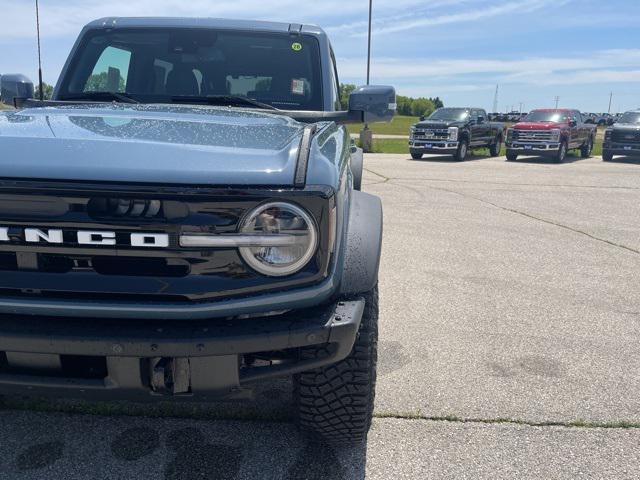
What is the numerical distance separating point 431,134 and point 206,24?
52.3 feet

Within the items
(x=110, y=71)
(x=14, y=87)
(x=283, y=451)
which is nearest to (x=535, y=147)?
(x=110, y=71)

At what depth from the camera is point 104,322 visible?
1.80 m

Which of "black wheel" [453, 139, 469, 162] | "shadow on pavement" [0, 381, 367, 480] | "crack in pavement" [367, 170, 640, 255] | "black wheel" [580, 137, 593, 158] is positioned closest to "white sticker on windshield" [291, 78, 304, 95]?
"shadow on pavement" [0, 381, 367, 480]

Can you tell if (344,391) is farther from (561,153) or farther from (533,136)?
(561,153)

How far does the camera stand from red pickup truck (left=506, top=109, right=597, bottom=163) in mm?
18812

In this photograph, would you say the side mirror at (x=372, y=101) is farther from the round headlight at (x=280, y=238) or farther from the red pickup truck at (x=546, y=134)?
the red pickup truck at (x=546, y=134)

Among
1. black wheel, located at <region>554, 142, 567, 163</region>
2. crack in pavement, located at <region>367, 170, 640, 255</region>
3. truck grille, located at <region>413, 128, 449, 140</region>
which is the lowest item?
crack in pavement, located at <region>367, 170, 640, 255</region>

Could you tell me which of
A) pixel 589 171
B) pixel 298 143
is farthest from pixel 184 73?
pixel 589 171

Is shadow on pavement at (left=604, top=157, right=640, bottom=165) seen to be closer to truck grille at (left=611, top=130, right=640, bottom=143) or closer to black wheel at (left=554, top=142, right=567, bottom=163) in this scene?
truck grille at (left=611, top=130, right=640, bottom=143)

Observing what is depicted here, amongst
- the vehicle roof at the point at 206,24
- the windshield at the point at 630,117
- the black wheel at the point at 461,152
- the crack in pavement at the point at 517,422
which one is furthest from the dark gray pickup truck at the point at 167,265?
Result: the windshield at the point at 630,117

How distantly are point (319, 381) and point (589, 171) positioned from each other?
1640 centimetres

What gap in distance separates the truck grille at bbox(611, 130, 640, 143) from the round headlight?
20155 millimetres

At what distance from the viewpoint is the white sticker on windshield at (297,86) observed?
343cm

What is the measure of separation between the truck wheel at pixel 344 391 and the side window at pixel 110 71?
2135mm
